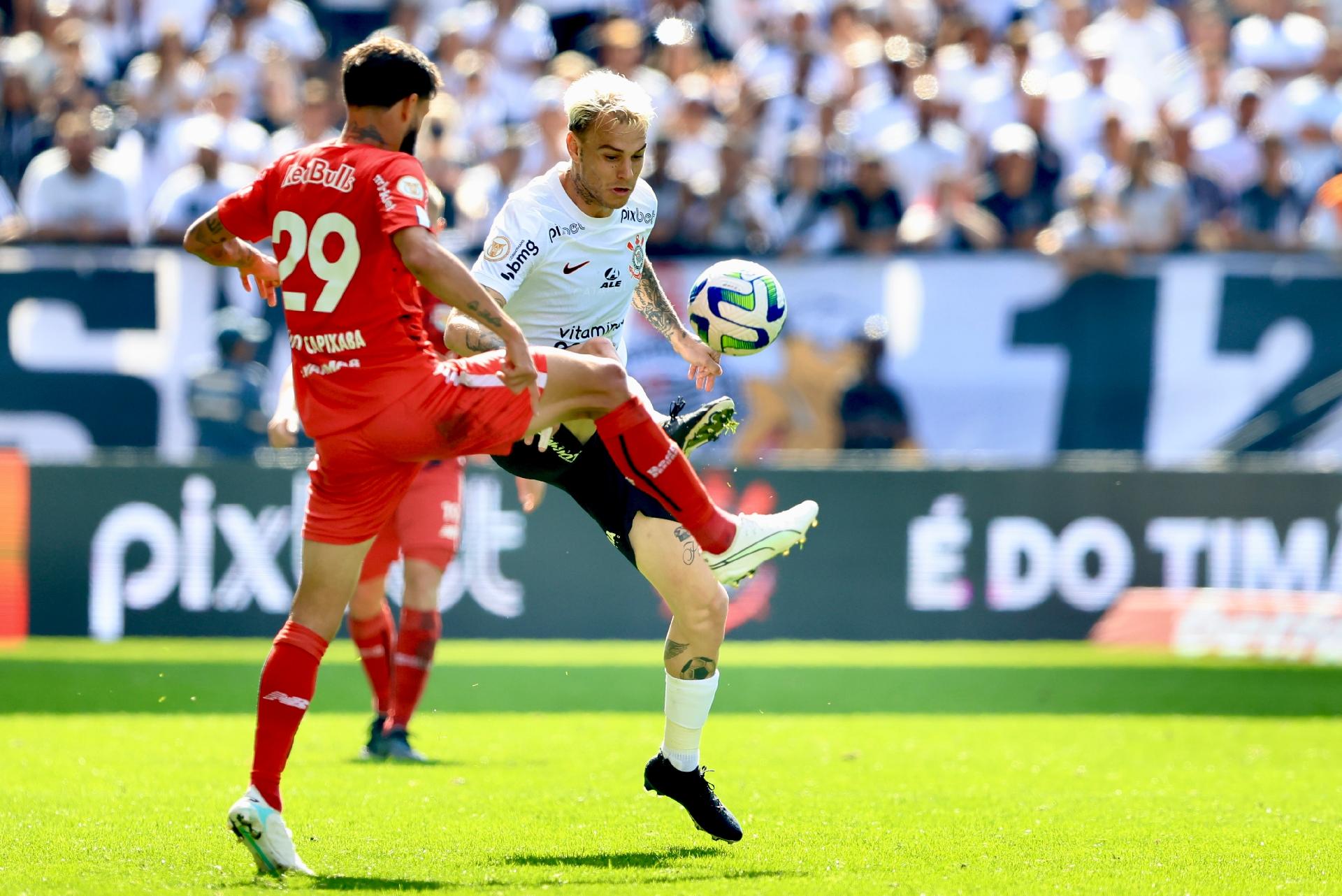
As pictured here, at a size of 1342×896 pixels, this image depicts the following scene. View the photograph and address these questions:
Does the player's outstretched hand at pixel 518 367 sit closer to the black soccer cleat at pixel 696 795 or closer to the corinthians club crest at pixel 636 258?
the corinthians club crest at pixel 636 258

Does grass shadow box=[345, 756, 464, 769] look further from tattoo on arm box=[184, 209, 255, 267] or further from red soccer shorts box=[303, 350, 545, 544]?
tattoo on arm box=[184, 209, 255, 267]

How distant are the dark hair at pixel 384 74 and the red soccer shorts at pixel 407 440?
87cm

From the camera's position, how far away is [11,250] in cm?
1341

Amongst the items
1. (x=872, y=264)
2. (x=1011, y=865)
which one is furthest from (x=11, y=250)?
(x=1011, y=865)

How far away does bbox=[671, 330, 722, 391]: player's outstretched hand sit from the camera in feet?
22.1

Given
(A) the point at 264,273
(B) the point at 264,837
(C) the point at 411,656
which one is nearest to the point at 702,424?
(A) the point at 264,273

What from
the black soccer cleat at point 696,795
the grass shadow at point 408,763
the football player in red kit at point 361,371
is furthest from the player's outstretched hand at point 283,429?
the black soccer cleat at point 696,795

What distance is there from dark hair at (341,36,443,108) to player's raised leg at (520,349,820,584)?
948 millimetres

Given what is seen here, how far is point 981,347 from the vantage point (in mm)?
13383

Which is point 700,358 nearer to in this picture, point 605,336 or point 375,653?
point 605,336

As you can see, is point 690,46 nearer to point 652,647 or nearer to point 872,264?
point 872,264

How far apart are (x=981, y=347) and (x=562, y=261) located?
752cm

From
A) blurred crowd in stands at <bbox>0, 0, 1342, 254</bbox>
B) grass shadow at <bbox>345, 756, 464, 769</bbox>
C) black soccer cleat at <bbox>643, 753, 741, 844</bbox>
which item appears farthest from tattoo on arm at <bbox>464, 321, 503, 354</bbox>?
blurred crowd in stands at <bbox>0, 0, 1342, 254</bbox>

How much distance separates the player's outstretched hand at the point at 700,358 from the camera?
6.75 meters
